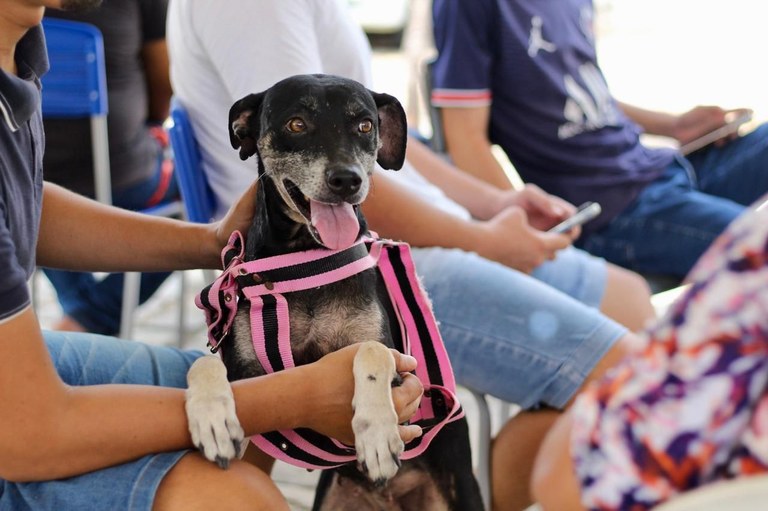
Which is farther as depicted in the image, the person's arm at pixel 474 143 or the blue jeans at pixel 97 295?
the blue jeans at pixel 97 295

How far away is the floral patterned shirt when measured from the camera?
26.9 inches

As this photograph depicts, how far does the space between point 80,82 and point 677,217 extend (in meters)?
1.61

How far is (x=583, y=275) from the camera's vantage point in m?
1.95

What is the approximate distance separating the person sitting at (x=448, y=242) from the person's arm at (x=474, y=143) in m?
0.48

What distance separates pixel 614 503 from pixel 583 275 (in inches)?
49.7

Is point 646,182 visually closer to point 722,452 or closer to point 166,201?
point 166,201

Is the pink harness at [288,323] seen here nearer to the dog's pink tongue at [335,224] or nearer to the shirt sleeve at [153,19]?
the dog's pink tongue at [335,224]

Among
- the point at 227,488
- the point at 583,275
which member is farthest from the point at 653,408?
the point at 583,275

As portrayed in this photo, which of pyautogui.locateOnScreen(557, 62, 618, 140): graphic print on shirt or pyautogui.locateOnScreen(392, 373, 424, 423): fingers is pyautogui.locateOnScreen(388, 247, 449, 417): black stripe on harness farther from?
pyautogui.locateOnScreen(557, 62, 618, 140): graphic print on shirt

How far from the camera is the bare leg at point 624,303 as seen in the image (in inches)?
77.4

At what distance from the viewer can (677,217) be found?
2.23 m

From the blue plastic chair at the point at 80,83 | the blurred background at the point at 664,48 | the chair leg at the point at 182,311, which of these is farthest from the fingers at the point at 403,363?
the blurred background at the point at 664,48

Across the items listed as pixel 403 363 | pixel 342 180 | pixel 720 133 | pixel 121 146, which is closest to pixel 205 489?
pixel 403 363

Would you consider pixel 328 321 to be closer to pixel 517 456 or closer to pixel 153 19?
pixel 517 456
